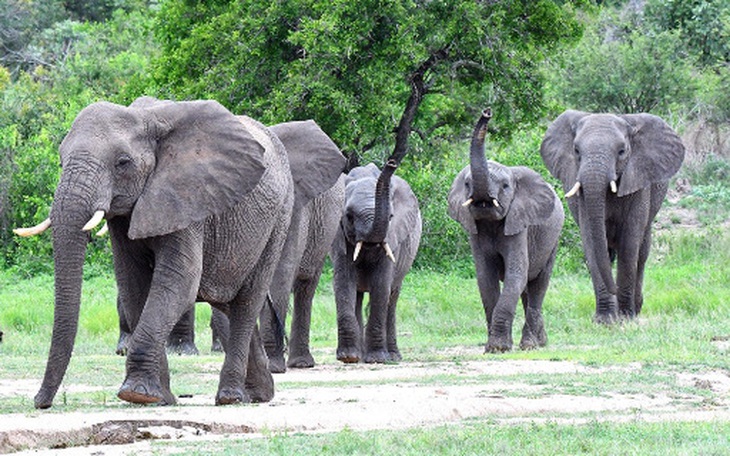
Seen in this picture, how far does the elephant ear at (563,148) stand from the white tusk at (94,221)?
1159 centimetres

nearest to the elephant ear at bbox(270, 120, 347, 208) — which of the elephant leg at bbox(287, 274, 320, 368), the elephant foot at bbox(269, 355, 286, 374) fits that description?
the elephant foot at bbox(269, 355, 286, 374)

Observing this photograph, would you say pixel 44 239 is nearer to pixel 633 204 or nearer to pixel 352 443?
pixel 633 204

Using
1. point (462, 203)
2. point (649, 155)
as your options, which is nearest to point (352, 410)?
point (462, 203)

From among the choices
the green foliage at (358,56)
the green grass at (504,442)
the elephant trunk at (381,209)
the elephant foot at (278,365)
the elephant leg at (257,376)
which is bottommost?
the green grass at (504,442)

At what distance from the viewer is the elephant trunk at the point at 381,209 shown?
52.1 ft

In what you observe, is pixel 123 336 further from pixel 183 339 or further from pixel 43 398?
pixel 43 398

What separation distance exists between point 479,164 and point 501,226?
101 centimetres

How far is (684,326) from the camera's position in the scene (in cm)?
1880

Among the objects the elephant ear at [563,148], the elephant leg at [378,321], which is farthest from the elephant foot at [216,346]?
the elephant ear at [563,148]

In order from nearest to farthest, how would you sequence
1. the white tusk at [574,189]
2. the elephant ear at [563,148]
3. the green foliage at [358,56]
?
→ the white tusk at [574,189] < the elephant ear at [563,148] < the green foliage at [358,56]

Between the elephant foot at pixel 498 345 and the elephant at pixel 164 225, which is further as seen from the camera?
Answer: the elephant foot at pixel 498 345

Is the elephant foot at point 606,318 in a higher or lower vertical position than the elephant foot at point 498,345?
higher

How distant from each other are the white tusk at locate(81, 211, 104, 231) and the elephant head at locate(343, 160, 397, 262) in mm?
6553

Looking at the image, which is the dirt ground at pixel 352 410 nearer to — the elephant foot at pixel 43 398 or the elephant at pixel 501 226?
the elephant foot at pixel 43 398
